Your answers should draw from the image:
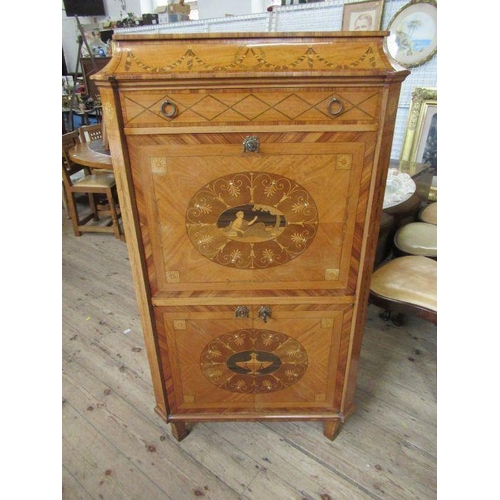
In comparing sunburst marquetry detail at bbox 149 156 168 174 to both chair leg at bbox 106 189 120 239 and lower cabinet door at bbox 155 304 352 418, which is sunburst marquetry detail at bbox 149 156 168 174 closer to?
lower cabinet door at bbox 155 304 352 418

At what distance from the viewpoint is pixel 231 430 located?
1.43 m

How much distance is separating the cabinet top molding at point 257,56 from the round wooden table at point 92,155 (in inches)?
69.1

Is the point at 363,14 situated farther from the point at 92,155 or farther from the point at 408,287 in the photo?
the point at 92,155

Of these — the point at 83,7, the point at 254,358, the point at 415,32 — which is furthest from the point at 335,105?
the point at 83,7

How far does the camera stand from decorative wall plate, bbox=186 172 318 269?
2.90 feet

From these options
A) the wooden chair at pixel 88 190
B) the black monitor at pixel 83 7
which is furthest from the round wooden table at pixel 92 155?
the black monitor at pixel 83 7

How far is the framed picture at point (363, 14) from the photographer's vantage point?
2.34 metres

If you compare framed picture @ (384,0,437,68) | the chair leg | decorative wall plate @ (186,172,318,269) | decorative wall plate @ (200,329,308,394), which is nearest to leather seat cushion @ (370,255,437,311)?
decorative wall plate @ (200,329,308,394)

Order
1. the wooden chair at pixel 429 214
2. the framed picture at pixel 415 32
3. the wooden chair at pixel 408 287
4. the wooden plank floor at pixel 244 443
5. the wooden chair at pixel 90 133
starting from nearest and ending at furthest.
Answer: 1. the wooden plank floor at pixel 244 443
2. the wooden chair at pixel 408 287
3. the wooden chair at pixel 429 214
4. the framed picture at pixel 415 32
5. the wooden chair at pixel 90 133

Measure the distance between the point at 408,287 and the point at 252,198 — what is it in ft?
3.05

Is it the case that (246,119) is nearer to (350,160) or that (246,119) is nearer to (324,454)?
(350,160)

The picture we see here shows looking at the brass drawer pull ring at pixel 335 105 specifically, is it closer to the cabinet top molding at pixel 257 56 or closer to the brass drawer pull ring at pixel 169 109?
the cabinet top molding at pixel 257 56

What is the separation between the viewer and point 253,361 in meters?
1.18

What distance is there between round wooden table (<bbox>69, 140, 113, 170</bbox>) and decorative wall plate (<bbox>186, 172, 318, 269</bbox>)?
171cm
